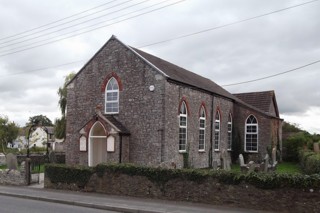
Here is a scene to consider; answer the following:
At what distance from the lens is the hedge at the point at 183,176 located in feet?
38.3

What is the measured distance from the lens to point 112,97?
24.5 meters

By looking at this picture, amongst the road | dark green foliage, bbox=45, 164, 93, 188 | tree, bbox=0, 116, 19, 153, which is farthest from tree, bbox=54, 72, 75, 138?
the road

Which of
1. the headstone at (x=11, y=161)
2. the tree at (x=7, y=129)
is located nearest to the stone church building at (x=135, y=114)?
the headstone at (x=11, y=161)

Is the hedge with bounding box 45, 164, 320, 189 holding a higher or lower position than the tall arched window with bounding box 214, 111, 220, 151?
lower

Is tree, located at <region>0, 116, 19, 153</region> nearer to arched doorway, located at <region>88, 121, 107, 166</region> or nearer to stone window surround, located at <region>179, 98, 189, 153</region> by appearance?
arched doorway, located at <region>88, 121, 107, 166</region>

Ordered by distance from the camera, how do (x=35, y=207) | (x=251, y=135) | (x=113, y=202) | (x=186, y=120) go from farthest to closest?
(x=251, y=135) → (x=186, y=120) → (x=113, y=202) → (x=35, y=207)

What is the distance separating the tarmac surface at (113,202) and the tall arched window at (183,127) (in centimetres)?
981

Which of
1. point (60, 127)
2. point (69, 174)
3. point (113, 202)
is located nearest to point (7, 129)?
point (60, 127)

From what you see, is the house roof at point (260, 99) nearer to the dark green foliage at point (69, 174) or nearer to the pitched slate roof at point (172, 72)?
the pitched slate roof at point (172, 72)

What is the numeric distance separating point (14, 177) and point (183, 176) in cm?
1064

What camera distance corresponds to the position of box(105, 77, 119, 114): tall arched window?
957 inches

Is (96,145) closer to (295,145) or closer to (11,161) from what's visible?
(11,161)

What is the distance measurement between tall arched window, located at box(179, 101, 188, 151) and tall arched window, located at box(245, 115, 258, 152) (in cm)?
1123

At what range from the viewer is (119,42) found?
24078 mm
